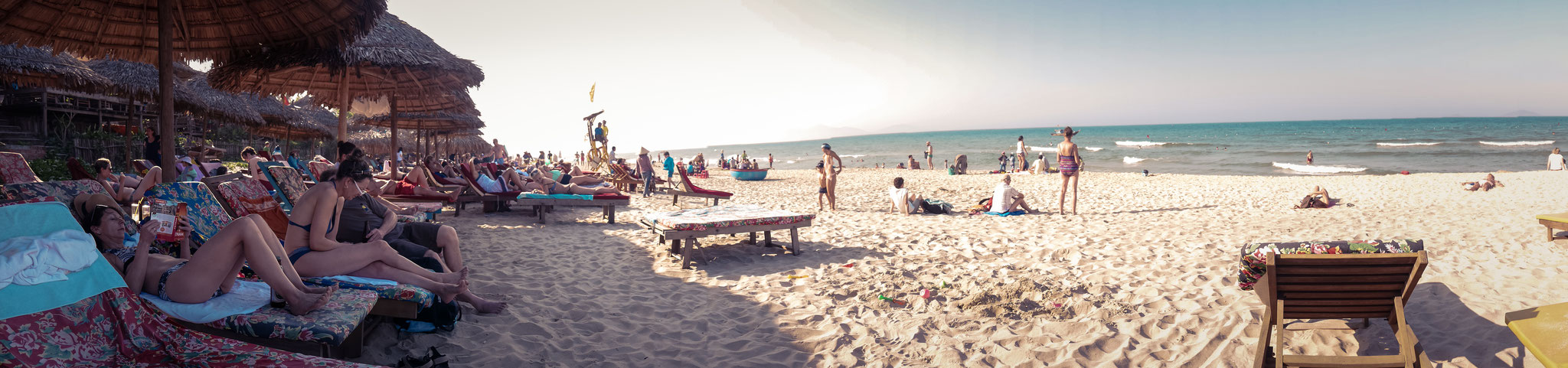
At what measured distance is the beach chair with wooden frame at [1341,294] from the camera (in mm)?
2744

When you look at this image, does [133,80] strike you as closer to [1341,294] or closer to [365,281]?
[365,281]

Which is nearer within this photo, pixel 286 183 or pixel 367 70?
pixel 286 183

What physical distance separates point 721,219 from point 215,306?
12.0ft

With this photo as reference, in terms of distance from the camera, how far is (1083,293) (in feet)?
14.0

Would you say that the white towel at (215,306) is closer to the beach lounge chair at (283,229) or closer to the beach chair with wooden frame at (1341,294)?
the beach lounge chair at (283,229)

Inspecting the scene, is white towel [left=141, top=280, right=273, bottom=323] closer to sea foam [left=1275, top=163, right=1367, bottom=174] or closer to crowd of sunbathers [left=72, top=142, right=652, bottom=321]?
crowd of sunbathers [left=72, top=142, right=652, bottom=321]

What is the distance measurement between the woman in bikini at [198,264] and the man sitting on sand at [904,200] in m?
7.43

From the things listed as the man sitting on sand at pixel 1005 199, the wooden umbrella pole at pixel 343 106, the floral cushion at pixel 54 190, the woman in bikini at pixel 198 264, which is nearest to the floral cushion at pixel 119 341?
the woman in bikini at pixel 198 264

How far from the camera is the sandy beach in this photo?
3.26 m

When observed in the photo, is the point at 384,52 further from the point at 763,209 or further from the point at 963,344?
the point at 963,344

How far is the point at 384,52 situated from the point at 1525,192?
18216 millimetres

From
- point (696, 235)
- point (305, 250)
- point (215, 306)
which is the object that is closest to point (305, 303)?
point (215, 306)

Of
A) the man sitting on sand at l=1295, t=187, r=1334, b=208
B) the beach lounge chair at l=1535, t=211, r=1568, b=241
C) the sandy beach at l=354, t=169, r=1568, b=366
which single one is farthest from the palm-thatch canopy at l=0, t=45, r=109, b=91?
the man sitting on sand at l=1295, t=187, r=1334, b=208

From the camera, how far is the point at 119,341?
84.0 inches
